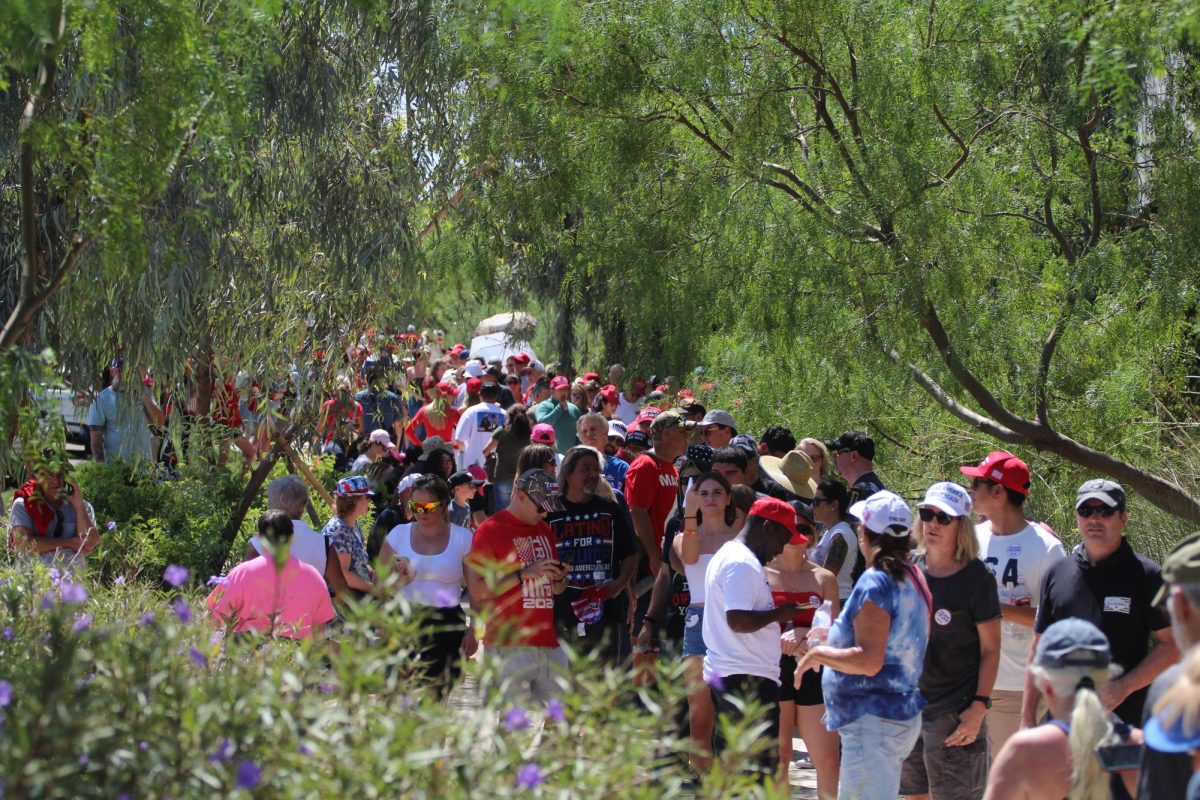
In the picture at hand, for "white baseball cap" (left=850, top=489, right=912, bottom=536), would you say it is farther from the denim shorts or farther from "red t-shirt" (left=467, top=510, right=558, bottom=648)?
"red t-shirt" (left=467, top=510, right=558, bottom=648)

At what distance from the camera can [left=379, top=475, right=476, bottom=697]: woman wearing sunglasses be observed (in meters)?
7.39

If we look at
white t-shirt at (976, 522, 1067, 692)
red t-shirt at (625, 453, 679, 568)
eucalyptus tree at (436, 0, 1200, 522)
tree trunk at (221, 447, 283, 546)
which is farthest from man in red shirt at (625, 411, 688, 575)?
tree trunk at (221, 447, 283, 546)

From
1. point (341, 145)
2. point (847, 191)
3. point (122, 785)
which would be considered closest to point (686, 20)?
point (847, 191)

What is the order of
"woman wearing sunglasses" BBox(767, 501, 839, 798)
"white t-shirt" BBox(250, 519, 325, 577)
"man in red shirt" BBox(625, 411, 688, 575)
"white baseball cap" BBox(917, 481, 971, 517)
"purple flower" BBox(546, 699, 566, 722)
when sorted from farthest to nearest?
"man in red shirt" BBox(625, 411, 688, 575) < "white t-shirt" BBox(250, 519, 325, 577) < "woman wearing sunglasses" BBox(767, 501, 839, 798) < "white baseball cap" BBox(917, 481, 971, 517) < "purple flower" BBox(546, 699, 566, 722)

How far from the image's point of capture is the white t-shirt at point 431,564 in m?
7.45

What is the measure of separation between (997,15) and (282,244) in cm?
518

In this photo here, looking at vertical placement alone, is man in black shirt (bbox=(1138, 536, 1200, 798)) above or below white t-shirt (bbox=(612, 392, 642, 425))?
below

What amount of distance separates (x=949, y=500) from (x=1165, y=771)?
8.48 ft

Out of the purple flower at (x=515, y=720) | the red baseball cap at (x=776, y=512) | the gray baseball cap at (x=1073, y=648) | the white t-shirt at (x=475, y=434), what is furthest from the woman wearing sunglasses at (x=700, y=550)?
the white t-shirt at (x=475, y=434)

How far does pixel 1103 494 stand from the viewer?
582cm

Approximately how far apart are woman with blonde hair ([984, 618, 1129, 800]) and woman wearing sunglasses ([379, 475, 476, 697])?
371cm

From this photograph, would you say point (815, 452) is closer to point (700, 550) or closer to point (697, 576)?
point (700, 550)

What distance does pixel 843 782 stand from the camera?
5504 mm

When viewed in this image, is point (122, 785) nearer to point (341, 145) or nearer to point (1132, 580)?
point (1132, 580)
